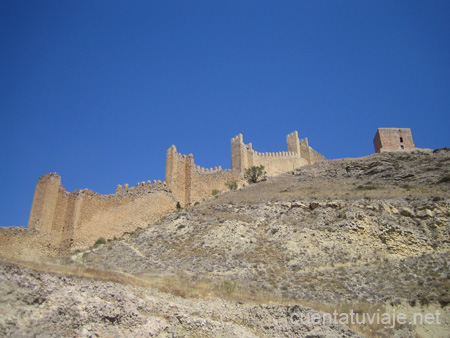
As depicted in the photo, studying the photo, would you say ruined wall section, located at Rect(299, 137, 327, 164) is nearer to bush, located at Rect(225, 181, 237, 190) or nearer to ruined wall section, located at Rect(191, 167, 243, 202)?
ruined wall section, located at Rect(191, 167, 243, 202)

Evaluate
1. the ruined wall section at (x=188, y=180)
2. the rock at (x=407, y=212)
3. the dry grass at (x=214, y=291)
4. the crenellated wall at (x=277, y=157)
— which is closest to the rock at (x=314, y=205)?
the rock at (x=407, y=212)

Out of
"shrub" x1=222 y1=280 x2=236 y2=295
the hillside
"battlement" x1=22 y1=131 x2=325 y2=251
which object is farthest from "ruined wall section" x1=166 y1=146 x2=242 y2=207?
"shrub" x1=222 y1=280 x2=236 y2=295

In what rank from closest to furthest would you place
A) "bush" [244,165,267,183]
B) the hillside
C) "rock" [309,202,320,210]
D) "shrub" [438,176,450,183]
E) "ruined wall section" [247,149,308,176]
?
the hillside
"rock" [309,202,320,210]
"shrub" [438,176,450,183]
"bush" [244,165,267,183]
"ruined wall section" [247,149,308,176]

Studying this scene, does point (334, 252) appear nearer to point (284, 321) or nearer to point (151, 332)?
point (284, 321)

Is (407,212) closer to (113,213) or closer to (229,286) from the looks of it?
(229,286)

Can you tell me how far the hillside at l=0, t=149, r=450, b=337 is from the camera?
30.3 feet

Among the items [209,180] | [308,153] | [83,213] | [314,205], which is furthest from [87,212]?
[308,153]

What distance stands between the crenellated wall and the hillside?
13.1 metres

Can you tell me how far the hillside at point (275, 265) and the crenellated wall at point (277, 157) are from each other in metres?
13.1

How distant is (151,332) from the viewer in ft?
27.9

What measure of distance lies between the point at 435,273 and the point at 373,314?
169 inches

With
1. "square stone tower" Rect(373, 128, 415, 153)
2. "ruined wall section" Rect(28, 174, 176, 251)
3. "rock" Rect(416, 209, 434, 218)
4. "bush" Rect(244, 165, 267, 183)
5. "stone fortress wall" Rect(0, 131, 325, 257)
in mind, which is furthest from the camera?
"square stone tower" Rect(373, 128, 415, 153)

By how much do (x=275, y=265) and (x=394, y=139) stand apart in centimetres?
3205

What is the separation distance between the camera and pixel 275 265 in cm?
1702
